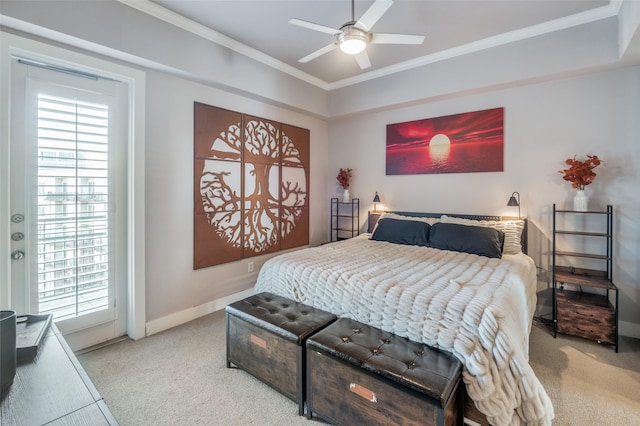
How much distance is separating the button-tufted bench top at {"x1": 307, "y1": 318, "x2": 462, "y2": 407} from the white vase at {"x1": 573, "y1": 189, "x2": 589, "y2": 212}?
234 centimetres

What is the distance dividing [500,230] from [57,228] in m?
4.07

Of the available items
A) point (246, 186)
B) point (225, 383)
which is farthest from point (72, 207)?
point (225, 383)

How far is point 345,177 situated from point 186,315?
2.85 metres

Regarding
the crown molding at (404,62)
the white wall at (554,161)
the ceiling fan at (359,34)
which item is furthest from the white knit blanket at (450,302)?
the crown molding at (404,62)

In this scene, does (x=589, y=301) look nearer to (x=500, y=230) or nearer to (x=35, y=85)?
(x=500, y=230)

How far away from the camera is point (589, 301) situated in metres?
2.73

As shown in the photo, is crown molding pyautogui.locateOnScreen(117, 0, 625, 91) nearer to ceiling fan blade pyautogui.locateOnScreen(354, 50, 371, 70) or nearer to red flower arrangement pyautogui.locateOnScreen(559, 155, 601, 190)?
red flower arrangement pyautogui.locateOnScreen(559, 155, 601, 190)

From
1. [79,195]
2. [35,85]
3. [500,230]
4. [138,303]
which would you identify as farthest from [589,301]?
[35,85]

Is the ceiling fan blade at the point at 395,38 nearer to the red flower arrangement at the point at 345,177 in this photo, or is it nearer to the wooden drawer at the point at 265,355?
the wooden drawer at the point at 265,355

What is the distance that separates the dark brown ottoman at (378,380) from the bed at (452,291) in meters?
0.11

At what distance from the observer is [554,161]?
10.2 feet

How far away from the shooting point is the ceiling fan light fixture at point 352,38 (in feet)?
6.88

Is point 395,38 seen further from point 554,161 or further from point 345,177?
point 345,177

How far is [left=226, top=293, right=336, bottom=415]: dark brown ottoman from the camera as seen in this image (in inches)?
72.1
